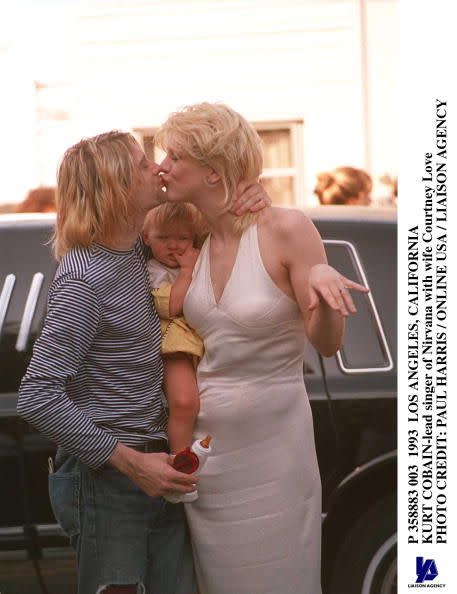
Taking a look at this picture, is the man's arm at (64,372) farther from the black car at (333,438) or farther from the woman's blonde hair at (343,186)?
the woman's blonde hair at (343,186)

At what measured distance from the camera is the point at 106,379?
9.02 feet

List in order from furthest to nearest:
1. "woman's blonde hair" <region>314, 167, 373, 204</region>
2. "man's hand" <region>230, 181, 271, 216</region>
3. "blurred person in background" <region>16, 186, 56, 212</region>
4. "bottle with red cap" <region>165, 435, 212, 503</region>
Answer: "woman's blonde hair" <region>314, 167, 373, 204</region>, "blurred person in background" <region>16, 186, 56, 212</region>, "man's hand" <region>230, 181, 271, 216</region>, "bottle with red cap" <region>165, 435, 212, 503</region>

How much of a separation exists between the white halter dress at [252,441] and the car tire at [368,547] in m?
1.12

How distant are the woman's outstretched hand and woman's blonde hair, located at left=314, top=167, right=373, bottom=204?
3452 millimetres

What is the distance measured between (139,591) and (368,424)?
141 cm

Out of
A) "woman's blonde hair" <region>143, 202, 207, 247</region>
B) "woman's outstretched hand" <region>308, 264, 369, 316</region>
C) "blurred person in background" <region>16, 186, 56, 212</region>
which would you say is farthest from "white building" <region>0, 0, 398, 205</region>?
"woman's outstretched hand" <region>308, 264, 369, 316</region>

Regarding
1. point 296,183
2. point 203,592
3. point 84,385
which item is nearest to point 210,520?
point 203,592

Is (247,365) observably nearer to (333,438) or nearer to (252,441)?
(252,441)

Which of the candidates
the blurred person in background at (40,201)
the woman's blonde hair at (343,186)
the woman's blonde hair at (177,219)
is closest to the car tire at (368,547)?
the woman's blonde hair at (177,219)

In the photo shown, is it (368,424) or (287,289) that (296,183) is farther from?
(287,289)

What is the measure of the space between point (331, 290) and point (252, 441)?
54 centimetres

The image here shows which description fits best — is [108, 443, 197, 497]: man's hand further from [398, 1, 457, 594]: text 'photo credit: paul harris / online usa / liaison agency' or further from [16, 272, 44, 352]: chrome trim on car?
[16, 272, 44, 352]: chrome trim on car

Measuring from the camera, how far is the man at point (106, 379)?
2674 millimetres

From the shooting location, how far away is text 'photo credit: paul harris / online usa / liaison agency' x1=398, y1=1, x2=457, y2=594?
3115 millimetres
